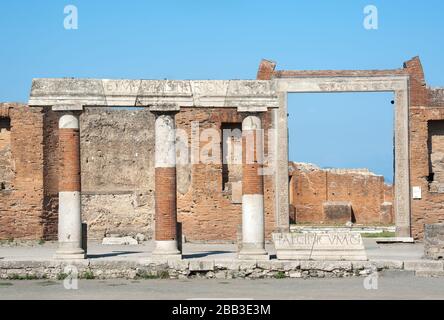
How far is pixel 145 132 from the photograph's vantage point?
86.9ft

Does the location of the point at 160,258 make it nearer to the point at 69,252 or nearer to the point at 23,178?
the point at 69,252

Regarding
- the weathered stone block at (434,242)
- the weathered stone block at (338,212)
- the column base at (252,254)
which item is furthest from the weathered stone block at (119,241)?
the weathered stone block at (338,212)

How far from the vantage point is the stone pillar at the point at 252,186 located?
1833cm

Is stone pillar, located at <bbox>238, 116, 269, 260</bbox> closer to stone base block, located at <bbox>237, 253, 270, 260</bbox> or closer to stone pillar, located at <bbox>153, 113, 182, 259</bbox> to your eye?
stone base block, located at <bbox>237, 253, 270, 260</bbox>

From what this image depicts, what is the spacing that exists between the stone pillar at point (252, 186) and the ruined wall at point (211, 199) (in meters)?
5.81

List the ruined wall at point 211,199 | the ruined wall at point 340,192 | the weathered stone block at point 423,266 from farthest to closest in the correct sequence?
the ruined wall at point 340,192 → the ruined wall at point 211,199 → the weathered stone block at point 423,266

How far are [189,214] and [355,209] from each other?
14322 mm

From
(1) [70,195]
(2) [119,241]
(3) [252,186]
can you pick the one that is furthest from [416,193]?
(1) [70,195]

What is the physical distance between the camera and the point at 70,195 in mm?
18188

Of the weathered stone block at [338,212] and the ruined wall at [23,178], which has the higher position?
the ruined wall at [23,178]

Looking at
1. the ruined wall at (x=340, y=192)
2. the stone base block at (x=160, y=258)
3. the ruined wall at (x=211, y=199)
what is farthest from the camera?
the ruined wall at (x=340, y=192)

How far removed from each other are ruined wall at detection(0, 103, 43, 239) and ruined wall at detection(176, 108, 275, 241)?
4.02 metres

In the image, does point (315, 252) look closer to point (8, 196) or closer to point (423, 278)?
point (423, 278)

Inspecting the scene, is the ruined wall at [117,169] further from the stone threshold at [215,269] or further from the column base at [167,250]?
the stone threshold at [215,269]
